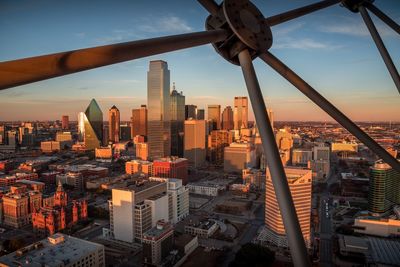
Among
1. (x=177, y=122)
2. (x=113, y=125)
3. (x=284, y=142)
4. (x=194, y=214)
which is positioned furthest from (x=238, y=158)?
(x=113, y=125)

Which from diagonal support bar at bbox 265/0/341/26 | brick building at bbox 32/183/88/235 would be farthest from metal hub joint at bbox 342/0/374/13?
brick building at bbox 32/183/88/235

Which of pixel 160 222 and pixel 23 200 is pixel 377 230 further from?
pixel 23 200

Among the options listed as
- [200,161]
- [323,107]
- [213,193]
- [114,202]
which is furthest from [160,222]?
[200,161]

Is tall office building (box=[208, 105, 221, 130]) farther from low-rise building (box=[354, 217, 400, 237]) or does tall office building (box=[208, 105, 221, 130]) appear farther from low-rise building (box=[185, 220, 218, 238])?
low-rise building (box=[354, 217, 400, 237])

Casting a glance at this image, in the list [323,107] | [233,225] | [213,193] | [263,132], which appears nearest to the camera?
[263,132]

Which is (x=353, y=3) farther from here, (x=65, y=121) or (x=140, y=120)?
(x=65, y=121)

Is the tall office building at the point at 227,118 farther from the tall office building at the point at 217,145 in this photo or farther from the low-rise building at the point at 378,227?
the low-rise building at the point at 378,227
